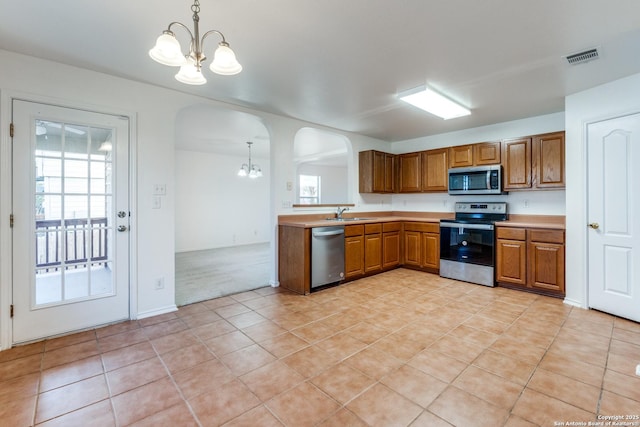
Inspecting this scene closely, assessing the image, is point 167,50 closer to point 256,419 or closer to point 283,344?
point 256,419

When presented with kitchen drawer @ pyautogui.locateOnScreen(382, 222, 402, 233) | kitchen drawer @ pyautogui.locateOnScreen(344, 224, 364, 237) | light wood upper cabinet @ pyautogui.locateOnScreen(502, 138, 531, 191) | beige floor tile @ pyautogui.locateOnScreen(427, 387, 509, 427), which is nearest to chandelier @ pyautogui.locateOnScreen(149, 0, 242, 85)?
beige floor tile @ pyautogui.locateOnScreen(427, 387, 509, 427)

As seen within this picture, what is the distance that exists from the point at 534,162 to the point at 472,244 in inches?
52.6

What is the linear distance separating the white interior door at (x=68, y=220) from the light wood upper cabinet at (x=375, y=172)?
11.6 ft

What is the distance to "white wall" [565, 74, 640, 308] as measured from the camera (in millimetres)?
3064

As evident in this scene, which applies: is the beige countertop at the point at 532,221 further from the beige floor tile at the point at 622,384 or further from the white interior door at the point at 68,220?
the white interior door at the point at 68,220

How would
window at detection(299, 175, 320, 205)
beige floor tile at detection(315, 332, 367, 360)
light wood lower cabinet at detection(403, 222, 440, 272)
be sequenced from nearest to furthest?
beige floor tile at detection(315, 332, 367, 360), light wood lower cabinet at detection(403, 222, 440, 272), window at detection(299, 175, 320, 205)

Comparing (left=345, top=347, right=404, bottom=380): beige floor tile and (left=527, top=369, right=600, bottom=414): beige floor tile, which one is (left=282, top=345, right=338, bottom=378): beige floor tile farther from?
(left=527, top=369, right=600, bottom=414): beige floor tile

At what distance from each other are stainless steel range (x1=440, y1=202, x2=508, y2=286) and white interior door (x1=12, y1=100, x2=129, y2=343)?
4.18 metres

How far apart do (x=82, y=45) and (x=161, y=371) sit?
101 inches

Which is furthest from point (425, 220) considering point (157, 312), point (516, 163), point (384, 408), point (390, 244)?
point (157, 312)

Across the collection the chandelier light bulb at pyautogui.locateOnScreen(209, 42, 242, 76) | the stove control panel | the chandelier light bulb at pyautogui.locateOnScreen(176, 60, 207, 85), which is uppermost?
the chandelier light bulb at pyautogui.locateOnScreen(209, 42, 242, 76)

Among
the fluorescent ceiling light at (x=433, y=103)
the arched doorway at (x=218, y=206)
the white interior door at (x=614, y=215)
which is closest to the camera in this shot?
the white interior door at (x=614, y=215)

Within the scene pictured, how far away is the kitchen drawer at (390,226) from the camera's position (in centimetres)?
478

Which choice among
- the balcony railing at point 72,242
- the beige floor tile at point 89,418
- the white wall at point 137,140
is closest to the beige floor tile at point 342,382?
the beige floor tile at point 89,418
